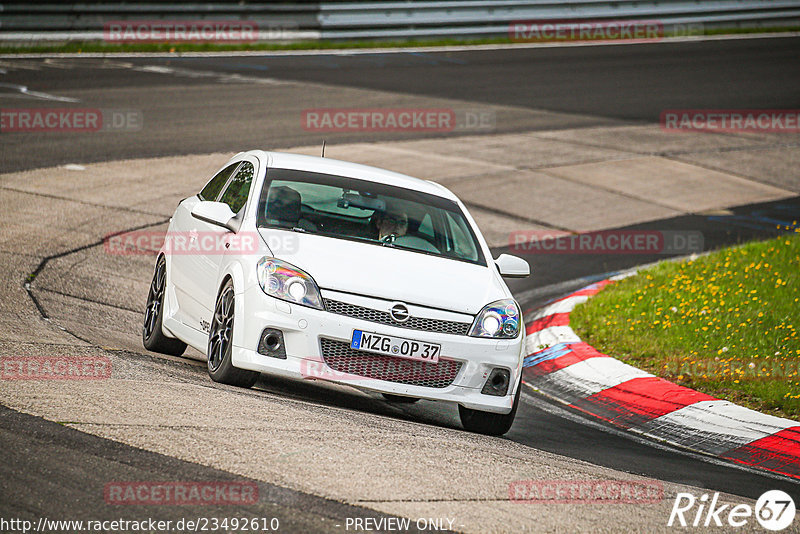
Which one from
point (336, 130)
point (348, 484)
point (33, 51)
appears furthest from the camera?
point (33, 51)

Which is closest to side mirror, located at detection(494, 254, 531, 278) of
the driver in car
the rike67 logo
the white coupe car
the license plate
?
the white coupe car

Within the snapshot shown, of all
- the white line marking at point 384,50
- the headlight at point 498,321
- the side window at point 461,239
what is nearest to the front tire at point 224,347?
the headlight at point 498,321

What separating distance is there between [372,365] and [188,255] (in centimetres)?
203

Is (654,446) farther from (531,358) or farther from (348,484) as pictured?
(348,484)

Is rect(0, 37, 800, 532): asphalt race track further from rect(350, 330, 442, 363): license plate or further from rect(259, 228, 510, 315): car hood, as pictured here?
rect(259, 228, 510, 315): car hood

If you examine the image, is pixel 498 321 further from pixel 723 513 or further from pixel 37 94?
pixel 37 94

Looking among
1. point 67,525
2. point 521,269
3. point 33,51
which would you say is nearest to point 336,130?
point 33,51

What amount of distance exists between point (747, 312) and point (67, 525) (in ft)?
23.0

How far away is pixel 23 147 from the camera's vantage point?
16.0 m

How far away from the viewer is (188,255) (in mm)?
8047

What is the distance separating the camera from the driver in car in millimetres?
7695

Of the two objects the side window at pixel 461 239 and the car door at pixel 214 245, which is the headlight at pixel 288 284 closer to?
the car door at pixel 214 245

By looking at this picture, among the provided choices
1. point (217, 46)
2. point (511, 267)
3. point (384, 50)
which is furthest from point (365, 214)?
point (384, 50)

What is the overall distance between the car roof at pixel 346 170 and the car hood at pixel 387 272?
868 millimetres
